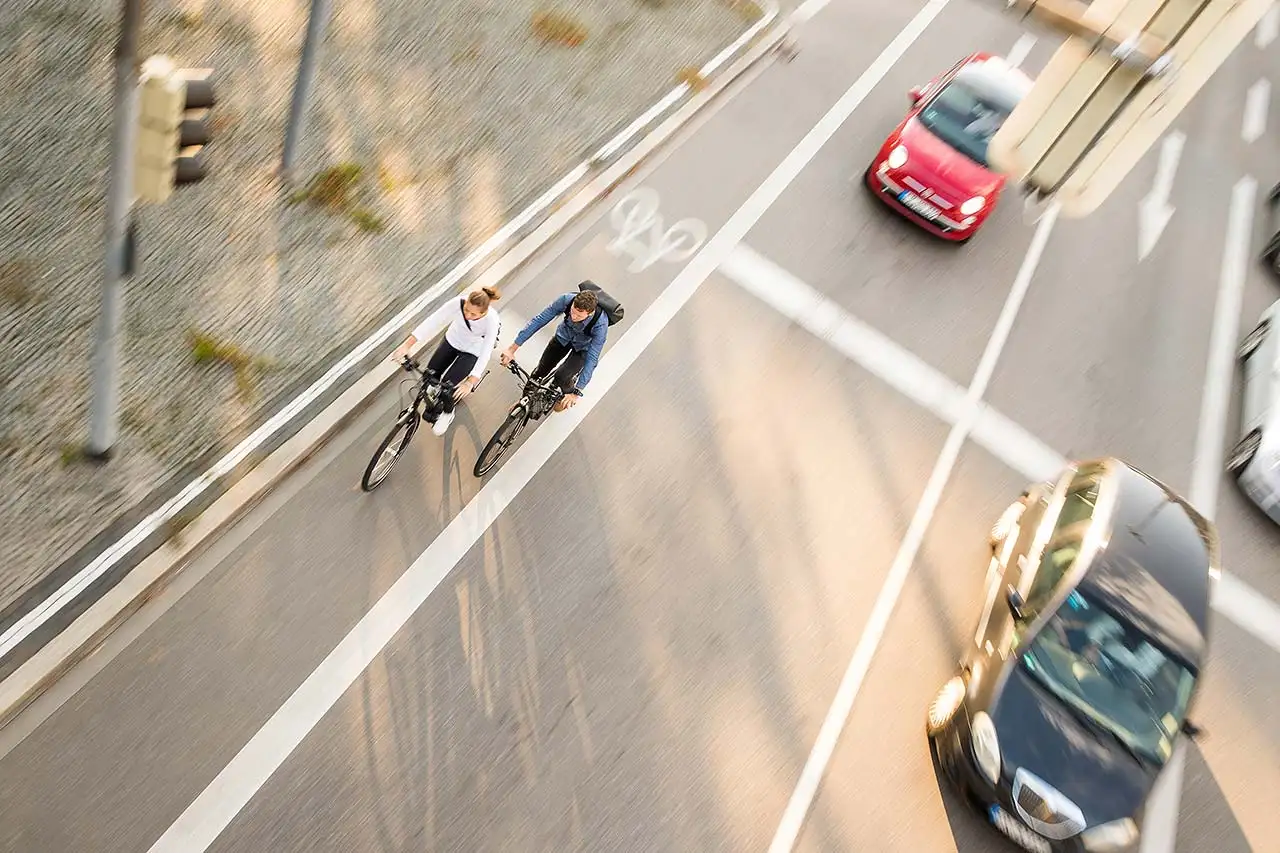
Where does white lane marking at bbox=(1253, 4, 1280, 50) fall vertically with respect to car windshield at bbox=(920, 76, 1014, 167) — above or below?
above

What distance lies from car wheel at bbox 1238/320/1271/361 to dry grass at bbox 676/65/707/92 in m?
7.93

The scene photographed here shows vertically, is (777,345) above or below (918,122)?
below

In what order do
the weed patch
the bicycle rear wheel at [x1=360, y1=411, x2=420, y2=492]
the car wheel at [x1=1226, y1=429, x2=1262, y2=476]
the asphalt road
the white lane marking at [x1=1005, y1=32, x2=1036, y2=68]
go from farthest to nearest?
the white lane marking at [x1=1005, y1=32, x2=1036, y2=68], the weed patch, the car wheel at [x1=1226, y1=429, x2=1262, y2=476], the bicycle rear wheel at [x1=360, y1=411, x2=420, y2=492], the asphalt road

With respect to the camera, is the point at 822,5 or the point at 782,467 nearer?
the point at 782,467

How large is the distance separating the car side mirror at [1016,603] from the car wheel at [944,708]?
2.43 feet

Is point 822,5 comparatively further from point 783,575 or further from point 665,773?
point 665,773

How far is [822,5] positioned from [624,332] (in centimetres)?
755

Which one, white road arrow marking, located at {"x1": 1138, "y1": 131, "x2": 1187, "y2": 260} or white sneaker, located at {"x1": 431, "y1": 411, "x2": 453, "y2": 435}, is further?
white road arrow marking, located at {"x1": 1138, "y1": 131, "x2": 1187, "y2": 260}

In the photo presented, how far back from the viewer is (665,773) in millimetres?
6770

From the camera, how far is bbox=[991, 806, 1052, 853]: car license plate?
6652mm

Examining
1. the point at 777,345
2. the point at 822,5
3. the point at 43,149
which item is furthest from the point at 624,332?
the point at 822,5

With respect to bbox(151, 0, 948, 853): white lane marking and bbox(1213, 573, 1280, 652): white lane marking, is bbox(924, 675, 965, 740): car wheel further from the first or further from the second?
bbox(151, 0, 948, 853): white lane marking

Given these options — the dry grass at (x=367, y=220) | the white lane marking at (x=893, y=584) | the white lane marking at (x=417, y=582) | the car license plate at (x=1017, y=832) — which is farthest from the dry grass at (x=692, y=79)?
the car license plate at (x=1017, y=832)

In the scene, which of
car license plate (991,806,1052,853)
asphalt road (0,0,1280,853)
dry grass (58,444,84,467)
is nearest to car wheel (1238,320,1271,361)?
asphalt road (0,0,1280,853)
